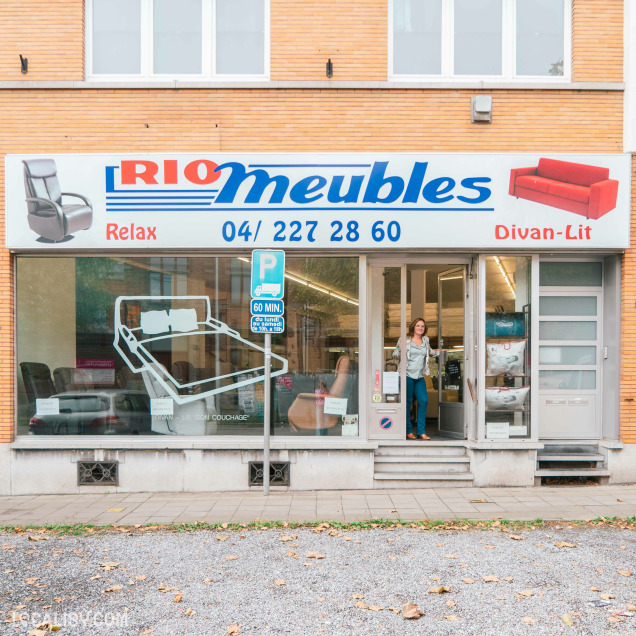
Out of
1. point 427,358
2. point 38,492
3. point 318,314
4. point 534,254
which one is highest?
point 534,254

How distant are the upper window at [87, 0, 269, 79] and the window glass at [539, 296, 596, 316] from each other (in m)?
5.35

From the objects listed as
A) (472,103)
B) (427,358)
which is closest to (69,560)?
(427,358)

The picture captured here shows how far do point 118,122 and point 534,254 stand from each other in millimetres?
6087

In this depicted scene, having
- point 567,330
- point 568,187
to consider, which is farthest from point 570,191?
point 567,330

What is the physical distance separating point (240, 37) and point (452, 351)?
5643mm

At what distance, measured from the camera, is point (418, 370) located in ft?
29.0

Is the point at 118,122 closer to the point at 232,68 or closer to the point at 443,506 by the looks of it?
the point at 232,68

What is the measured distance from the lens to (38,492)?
796cm

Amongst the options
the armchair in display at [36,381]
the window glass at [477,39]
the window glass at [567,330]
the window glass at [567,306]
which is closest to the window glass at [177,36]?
the window glass at [477,39]

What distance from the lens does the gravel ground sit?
419cm

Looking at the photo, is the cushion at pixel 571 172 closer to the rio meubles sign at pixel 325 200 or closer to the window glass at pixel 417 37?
the rio meubles sign at pixel 325 200

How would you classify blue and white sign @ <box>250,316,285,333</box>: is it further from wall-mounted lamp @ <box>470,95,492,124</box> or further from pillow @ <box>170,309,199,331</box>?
wall-mounted lamp @ <box>470,95,492,124</box>

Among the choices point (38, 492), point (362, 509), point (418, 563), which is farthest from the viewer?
point (38, 492)

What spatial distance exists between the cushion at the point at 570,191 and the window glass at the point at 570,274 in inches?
43.2
